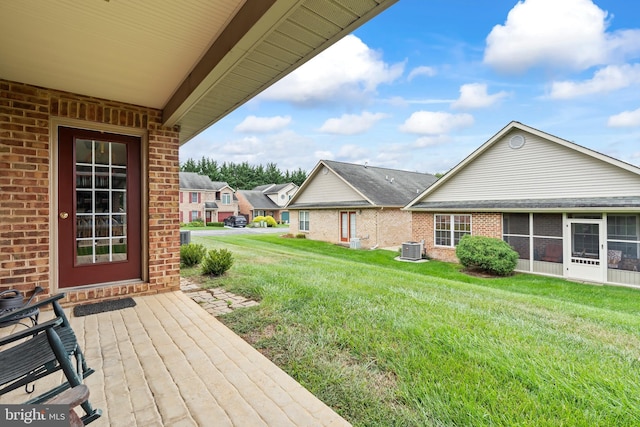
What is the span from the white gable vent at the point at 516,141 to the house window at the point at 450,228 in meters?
3.14

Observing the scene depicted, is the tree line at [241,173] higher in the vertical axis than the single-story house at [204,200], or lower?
higher

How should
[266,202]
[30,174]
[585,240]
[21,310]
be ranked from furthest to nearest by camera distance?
[266,202], [585,240], [30,174], [21,310]

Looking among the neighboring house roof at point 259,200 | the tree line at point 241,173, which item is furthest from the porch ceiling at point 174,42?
the tree line at point 241,173

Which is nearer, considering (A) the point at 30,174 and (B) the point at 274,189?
(A) the point at 30,174

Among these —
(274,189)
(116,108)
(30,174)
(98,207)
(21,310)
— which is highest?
(274,189)

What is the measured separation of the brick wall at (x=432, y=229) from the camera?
11.4m

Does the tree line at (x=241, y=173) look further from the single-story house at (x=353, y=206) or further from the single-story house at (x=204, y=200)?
the single-story house at (x=353, y=206)

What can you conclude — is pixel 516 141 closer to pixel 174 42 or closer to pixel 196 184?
pixel 174 42

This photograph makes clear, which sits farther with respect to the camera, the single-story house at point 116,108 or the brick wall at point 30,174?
the brick wall at point 30,174

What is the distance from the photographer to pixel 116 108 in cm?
411

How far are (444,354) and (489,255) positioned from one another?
29.2 feet

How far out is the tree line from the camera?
50.0m

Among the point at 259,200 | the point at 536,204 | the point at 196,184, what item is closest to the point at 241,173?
the point at 259,200

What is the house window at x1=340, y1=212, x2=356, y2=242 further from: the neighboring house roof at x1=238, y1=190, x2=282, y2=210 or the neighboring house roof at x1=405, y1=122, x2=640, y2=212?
the neighboring house roof at x1=238, y1=190, x2=282, y2=210
